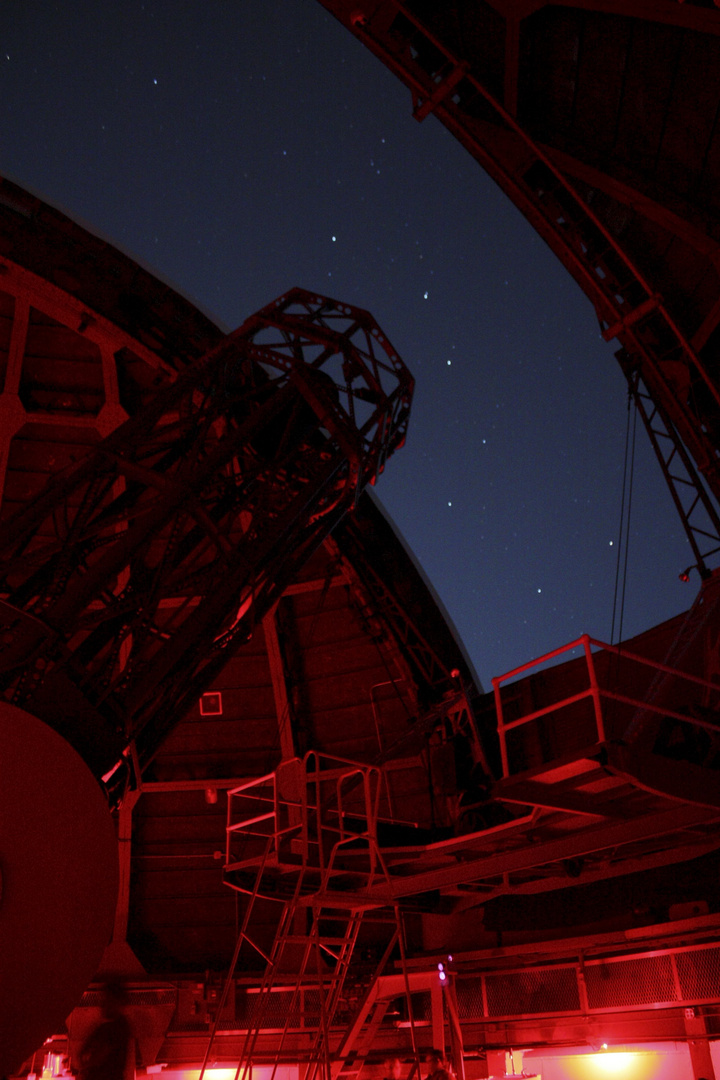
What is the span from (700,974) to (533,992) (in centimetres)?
321

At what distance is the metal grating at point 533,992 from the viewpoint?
15.6 meters

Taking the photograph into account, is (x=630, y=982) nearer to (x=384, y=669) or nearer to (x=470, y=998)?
(x=470, y=998)

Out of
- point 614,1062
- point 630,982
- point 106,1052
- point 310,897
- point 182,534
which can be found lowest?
point 614,1062

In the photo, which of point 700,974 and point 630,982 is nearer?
point 700,974

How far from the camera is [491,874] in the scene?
12.0 meters

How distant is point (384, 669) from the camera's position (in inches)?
800

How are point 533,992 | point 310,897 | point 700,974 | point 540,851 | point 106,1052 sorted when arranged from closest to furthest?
1. point 106,1052
2. point 310,897
3. point 540,851
4. point 700,974
5. point 533,992

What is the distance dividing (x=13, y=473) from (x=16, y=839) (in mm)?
→ 13427

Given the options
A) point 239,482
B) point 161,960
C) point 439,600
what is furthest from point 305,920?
point 239,482

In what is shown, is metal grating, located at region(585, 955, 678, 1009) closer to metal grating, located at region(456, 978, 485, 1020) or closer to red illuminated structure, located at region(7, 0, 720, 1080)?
red illuminated structure, located at region(7, 0, 720, 1080)

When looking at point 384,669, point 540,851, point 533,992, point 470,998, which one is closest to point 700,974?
point 533,992

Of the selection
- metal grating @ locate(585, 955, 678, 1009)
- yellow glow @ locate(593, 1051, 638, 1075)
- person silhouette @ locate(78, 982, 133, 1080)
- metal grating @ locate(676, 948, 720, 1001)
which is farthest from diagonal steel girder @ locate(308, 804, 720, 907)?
yellow glow @ locate(593, 1051, 638, 1075)

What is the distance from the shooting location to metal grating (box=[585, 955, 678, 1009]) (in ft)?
47.3

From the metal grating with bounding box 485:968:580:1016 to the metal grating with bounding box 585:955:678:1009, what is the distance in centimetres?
43
